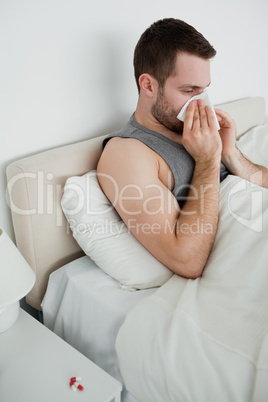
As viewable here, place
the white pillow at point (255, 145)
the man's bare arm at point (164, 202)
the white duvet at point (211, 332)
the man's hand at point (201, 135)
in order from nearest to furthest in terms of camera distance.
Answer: the white duvet at point (211, 332), the man's bare arm at point (164, 202), the man's hand at point (201, 135), the white pillow at point (255, 145)

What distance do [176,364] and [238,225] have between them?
1.44 feet

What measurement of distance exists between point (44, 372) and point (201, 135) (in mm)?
848

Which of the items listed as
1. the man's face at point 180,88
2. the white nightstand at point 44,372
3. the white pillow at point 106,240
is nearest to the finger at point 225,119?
the man's face at point 180,88

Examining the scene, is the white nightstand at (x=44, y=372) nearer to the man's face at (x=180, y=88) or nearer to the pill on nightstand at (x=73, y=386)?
the pill on nightstand at (x=73, y=386)

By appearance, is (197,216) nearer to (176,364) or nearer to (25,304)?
(176,364)

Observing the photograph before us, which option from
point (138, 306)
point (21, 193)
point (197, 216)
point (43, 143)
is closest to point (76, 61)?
point (43, 143)

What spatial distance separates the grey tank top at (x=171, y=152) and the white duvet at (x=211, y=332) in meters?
0.23

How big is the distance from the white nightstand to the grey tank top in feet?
1.97

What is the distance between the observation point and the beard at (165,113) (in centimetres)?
130

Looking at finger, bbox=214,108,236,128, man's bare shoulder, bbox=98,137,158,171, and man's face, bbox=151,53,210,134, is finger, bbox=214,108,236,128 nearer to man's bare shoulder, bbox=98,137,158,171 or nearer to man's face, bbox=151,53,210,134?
man's face, bbox=151,53,210,134

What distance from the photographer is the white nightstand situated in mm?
853

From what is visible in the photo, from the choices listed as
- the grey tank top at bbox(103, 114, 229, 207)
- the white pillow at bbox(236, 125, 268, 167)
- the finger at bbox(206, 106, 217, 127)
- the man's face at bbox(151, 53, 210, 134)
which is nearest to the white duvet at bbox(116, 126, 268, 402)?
the grey tank top at bbox(103, 114, 229, 207)

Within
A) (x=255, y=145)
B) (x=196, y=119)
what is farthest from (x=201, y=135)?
(x=255, y=145)

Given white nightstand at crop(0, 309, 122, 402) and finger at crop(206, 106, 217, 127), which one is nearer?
white nightstand at crop(0, 309, 122, 402)
